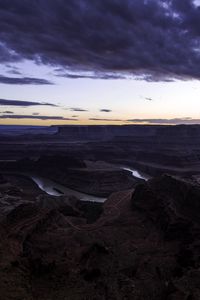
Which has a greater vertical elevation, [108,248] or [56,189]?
[108,248]

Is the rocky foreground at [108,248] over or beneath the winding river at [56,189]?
over

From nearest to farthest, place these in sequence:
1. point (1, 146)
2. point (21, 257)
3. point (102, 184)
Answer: point (21, 257) < point (102, 184) < point (1, 146)

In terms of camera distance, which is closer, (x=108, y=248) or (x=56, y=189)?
(x=108, y=248)

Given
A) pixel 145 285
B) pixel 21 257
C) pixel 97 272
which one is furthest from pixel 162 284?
pixel 21 257

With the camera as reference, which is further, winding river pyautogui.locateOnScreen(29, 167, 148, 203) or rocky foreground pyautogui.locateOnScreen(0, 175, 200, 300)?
winding river pyautogui.locateOnScreen(29, 167, 148, 203)

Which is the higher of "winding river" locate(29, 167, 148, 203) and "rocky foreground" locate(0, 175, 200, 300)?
"rocky foreground" locate(0, 175, 200, 300)

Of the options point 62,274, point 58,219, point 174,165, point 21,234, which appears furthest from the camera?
point 174,165

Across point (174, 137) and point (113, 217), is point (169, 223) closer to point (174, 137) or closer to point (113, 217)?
point (113, 217)

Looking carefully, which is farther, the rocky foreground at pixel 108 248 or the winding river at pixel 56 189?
the winding river at pixel 56 189
